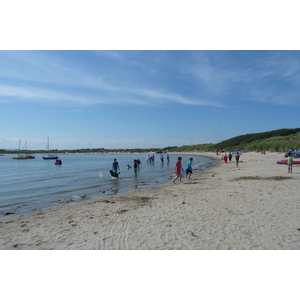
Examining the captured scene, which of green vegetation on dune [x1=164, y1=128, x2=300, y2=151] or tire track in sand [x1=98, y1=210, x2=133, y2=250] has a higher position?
green vegetation on dune [x1=164, y1=128, x2=300, y2=151]

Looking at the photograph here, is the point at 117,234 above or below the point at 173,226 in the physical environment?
below

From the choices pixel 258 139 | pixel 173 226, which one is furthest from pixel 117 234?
pixel 258 139

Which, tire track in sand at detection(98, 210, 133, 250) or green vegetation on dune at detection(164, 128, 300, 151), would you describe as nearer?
tire track in sand at detection(98, 210, 133, 250)

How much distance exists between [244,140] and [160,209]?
116810 mm

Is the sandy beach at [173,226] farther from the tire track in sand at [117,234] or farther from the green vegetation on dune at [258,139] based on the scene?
the green vegetation on dune at [258,139]

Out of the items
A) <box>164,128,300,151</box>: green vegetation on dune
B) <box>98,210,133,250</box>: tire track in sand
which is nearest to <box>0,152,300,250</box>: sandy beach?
<box>98,210,133,250</box>: tire track in sand

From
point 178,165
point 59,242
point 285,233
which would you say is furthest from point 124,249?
point 178,165

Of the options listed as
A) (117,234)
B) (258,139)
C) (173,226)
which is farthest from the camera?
(258,139)

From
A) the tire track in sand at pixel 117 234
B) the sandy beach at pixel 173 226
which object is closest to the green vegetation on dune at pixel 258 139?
Answer: the sandy beach at pixel 173 226

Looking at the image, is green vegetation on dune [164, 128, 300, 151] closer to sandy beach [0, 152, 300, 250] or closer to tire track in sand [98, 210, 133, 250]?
sandy beach [0, 152, 300, 250]

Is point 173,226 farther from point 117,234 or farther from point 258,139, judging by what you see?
point 258,139

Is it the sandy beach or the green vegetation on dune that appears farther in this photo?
the green vegetation on dune

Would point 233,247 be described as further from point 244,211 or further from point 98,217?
point 98,217

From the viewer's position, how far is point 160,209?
27.1ft
